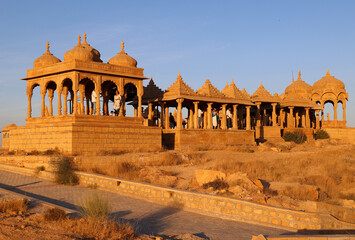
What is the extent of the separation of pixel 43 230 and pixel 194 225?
3540 mm

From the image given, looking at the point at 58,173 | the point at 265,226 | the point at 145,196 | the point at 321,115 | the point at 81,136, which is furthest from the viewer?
the point at 321,115

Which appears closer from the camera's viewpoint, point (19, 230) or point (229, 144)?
point (19, 230)

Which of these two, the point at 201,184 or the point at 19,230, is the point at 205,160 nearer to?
the point at 201,184

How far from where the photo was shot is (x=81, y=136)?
20953 mm

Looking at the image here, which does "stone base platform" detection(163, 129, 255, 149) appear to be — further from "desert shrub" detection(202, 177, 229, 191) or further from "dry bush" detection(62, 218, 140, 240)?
"dry bush" detection(62, 218, 140, 240)

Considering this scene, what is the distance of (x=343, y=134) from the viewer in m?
39.8

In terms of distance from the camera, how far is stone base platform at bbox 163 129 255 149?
2634 centimetres

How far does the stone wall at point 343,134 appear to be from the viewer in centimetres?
3947

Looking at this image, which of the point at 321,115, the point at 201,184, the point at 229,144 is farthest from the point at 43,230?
the point at 321,115

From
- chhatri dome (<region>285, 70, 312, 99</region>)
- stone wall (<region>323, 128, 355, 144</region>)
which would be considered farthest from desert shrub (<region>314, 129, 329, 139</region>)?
chhatri dome (<region>285, 70, 312, 99</region>)

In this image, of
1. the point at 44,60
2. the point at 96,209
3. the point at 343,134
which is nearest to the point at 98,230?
the point at 96,209

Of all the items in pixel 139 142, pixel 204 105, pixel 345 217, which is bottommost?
pixel 345 217

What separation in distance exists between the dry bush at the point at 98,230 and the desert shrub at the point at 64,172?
7.71m

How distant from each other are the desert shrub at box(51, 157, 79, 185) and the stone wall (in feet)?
98.8
